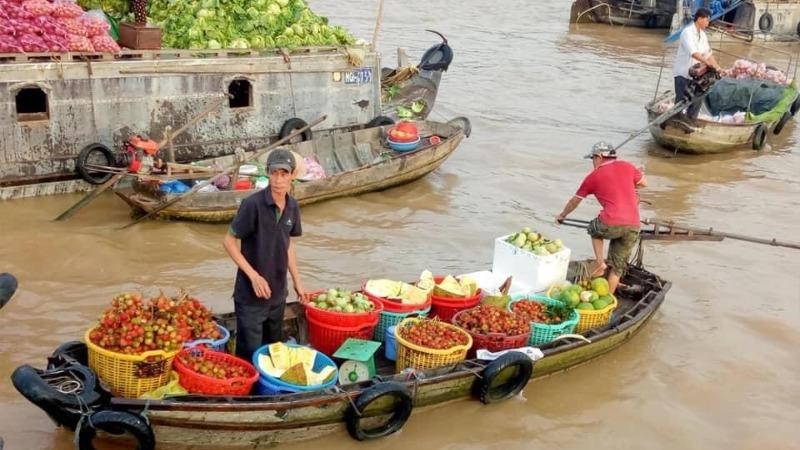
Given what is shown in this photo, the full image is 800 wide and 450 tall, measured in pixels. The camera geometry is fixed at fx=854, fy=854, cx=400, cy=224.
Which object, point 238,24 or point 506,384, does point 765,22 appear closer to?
point 238,24

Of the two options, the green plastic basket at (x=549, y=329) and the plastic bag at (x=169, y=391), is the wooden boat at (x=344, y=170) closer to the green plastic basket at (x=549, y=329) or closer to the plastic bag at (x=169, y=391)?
the green plastic basket at (x=549, y=329)

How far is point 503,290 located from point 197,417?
3.26 meters

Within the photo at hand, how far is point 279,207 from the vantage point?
5859 mm

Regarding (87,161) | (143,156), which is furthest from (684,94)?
(87,161)

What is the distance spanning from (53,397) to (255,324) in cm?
145

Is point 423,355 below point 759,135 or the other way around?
below

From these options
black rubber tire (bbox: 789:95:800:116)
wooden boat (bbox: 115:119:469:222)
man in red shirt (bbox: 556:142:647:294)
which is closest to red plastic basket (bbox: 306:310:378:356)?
man in red shirt (bbox: 556:142:647:294)

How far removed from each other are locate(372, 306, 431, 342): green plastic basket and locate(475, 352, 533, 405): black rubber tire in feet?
2.61

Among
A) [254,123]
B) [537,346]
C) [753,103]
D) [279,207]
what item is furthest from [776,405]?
[753,103]

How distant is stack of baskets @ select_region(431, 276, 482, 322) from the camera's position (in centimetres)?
736

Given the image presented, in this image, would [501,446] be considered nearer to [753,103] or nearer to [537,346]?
[537,346]

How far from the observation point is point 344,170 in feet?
40.5

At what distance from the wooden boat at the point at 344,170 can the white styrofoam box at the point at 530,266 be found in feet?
12.0

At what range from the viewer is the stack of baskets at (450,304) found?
7359 mm
